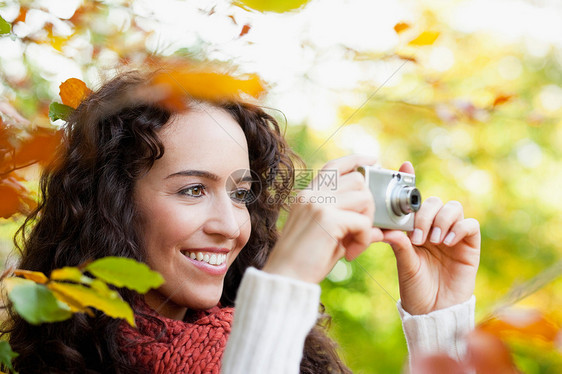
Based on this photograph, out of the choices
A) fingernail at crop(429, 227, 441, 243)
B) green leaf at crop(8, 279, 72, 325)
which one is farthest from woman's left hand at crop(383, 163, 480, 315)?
green leaf at crop(8, 279, 72, 325)

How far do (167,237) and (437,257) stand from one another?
1.46ft

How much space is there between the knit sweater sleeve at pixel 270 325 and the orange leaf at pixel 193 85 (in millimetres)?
287

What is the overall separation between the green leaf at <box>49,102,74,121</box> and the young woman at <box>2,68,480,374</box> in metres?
0.03

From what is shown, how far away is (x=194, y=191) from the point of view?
0.92 m

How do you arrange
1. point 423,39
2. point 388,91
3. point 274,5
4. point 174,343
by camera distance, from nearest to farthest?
point 274,5 < point 174,343 < point 423,39 < point 388,91

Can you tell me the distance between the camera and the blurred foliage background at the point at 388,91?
0.82 m

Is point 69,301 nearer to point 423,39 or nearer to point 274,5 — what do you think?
point 274,5

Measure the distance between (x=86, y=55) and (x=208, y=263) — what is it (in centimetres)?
57

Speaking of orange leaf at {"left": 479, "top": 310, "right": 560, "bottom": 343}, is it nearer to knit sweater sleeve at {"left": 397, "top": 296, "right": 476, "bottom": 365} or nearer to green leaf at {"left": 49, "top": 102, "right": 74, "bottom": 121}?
knit sweater sleeve at {"left": 397, "top": 296, "right": 476, "bottom": 365}

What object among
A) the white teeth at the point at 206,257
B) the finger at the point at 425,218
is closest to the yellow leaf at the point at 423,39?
the finger at the point at 425,218

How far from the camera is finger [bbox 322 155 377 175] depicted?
0.66m

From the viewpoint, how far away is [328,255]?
0.60m

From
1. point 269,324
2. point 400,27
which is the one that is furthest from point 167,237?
point 400,27

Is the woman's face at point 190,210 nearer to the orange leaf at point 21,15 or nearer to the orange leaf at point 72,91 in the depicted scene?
the orange leaf at point 72,91
